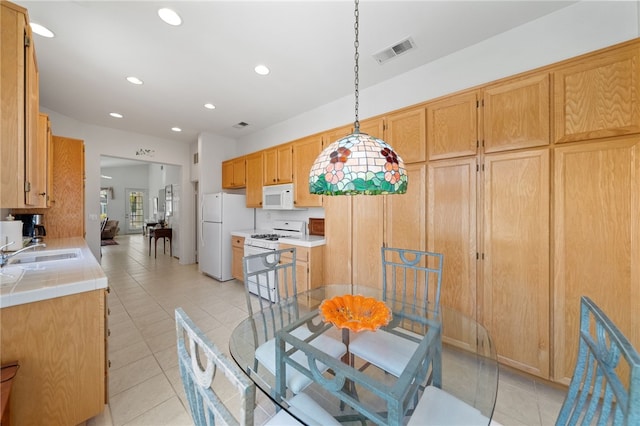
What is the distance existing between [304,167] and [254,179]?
51.4 inches

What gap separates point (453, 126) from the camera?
2121 millimetres

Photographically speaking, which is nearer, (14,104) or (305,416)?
(305,416)

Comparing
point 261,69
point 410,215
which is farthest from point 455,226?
point 261,69

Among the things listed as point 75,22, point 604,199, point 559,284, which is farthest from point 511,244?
point 75,22

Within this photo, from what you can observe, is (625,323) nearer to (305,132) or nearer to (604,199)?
(604,199)

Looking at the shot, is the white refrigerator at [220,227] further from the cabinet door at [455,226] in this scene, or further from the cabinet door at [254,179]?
the cabinet door at [455,226]

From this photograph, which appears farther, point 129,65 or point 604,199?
point 129,65

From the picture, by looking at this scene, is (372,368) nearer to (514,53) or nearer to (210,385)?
(210,385)

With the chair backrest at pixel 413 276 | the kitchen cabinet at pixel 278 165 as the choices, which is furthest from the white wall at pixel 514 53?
the chair backrest at pixel 413 276

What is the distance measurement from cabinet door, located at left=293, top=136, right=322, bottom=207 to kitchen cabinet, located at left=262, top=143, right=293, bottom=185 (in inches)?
4.9

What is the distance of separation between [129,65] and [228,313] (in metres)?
2.98

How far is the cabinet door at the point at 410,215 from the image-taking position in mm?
2273

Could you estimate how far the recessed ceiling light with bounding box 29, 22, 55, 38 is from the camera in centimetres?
196

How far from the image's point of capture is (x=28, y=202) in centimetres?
138
